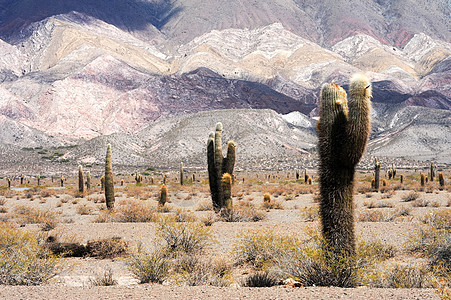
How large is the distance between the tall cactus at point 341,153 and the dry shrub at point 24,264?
5.58 m

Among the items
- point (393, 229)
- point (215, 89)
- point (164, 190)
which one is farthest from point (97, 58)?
point (393, 229)

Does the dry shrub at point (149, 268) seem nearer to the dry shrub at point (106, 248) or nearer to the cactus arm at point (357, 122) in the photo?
the dry shrub at point (106, 248)

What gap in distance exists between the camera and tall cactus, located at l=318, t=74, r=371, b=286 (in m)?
7.64

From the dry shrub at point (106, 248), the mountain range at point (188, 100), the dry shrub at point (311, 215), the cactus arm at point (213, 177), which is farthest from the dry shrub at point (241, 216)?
the mountain range at point (188, 100)

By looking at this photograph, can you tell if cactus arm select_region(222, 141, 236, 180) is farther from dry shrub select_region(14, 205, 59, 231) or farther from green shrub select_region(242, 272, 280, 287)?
green shrub select_region(242, 272, 280, 287)

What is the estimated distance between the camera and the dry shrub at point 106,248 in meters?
11.2

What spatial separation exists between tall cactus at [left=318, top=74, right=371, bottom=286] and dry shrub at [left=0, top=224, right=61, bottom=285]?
5.58m

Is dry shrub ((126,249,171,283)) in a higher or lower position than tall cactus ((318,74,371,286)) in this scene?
lower

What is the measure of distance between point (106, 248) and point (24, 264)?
3035 mm

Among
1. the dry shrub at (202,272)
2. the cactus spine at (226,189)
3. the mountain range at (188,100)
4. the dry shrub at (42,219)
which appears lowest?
the dry shrub at (202,272)

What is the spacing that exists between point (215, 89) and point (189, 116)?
3024 cm

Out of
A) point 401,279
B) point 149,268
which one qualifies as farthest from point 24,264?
point 401,279

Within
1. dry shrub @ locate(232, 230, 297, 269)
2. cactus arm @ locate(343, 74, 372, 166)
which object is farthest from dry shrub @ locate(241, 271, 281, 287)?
cactus arm @ locate(343, 74, 372, 166)

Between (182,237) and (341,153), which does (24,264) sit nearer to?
(182,237)
